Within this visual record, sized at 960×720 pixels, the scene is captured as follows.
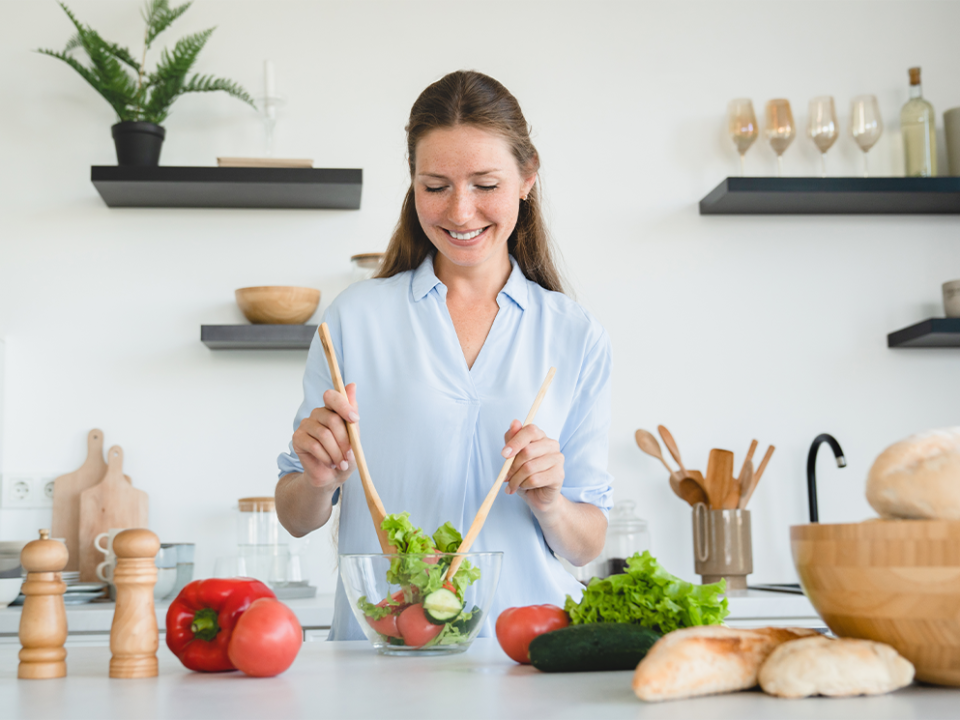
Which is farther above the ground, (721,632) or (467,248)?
(467,248)

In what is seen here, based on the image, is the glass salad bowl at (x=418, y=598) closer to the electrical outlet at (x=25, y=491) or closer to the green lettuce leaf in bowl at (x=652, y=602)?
the green lettuce leaf in bowl at (x=652, y=602)

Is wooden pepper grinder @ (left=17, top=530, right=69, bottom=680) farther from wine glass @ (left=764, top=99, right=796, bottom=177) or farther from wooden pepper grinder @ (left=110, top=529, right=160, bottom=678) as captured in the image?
wine glass @ (left=764, top=99, right=796, bottom=177)

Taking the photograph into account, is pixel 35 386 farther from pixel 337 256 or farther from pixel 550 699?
pixel 550 699

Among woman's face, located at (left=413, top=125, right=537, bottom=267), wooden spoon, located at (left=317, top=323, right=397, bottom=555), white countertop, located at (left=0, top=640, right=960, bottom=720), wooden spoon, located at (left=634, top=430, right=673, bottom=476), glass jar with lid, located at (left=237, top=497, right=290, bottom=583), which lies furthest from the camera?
wooden spoon, located at (left=634, top=430, right=673, bottom=476)

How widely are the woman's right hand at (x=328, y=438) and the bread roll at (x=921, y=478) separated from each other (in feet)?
1.89

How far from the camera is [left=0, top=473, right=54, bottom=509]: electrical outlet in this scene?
98.8 inches

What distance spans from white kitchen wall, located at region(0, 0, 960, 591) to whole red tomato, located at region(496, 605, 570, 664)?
180 cm

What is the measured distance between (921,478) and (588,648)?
0.99 feet

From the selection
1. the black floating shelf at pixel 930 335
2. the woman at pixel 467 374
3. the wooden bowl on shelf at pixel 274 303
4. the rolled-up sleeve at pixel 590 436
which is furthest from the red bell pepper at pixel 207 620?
the black floating shelf at pixel 930 335

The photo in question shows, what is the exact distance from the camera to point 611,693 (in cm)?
69

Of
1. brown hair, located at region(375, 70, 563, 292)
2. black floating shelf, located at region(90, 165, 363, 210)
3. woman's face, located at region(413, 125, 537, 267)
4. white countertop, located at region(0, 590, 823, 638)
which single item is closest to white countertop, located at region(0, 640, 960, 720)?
woman's face, located at region(413, 125, 537, 267)

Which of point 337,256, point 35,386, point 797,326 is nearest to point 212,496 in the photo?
point 35,386

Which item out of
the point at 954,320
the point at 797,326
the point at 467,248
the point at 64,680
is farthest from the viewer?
the point at 797,326

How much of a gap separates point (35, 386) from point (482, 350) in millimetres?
1687
